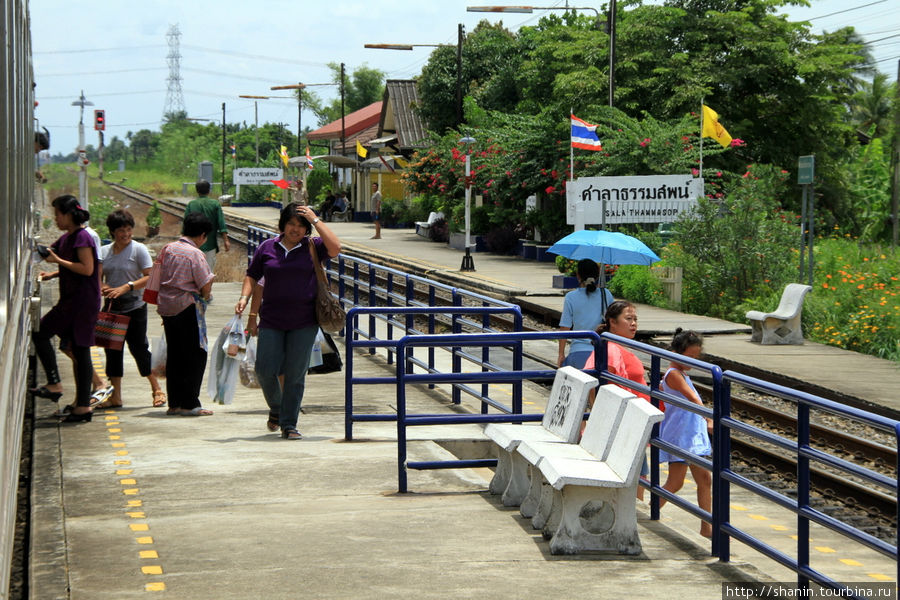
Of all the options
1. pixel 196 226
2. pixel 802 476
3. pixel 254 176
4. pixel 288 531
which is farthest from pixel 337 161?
pixel 802 476

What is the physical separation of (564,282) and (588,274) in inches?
621

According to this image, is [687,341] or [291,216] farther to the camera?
[291,216]

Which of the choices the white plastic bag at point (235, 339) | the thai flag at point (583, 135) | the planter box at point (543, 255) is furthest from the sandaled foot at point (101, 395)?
the planter box at point (543, 255)

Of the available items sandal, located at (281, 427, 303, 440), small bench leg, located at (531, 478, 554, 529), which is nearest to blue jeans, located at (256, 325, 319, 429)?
sandal, located at (281, 427, 303, 440)

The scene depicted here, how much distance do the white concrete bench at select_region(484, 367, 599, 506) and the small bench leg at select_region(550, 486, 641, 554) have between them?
0.88 meters

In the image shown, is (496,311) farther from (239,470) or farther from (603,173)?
(603,173)

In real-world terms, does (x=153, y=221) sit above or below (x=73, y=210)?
below

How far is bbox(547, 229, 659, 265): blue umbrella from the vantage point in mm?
10805

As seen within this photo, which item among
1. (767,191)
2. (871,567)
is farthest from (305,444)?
(767,191)

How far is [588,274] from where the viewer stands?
961 centimetres

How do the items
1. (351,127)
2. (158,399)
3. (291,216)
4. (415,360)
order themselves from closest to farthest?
(291,216) → (158,399) → (415,360) → (351,127)

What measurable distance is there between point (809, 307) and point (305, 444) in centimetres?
1230

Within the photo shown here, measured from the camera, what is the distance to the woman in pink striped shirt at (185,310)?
993cm

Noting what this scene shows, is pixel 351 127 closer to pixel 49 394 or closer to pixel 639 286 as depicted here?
pixel 639 286
